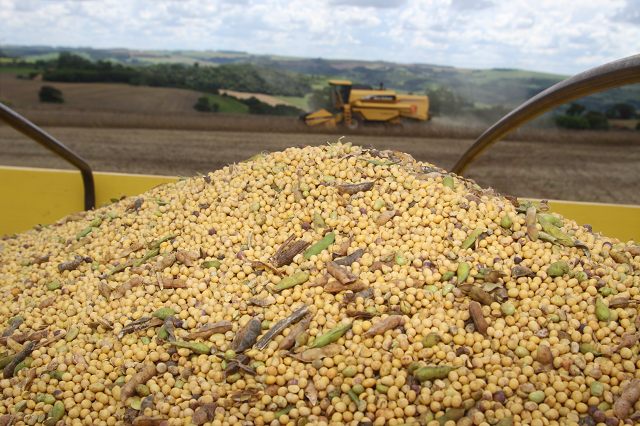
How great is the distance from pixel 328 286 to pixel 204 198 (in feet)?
3.03

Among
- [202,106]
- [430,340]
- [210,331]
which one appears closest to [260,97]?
[202,106]

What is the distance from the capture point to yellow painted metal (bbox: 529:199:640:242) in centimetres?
256

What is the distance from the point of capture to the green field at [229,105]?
527 inches

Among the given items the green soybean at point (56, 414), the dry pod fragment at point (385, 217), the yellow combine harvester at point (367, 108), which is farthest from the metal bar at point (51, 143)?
the yellow combine harvester at point (367, 108)

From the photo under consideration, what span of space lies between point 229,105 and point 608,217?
12766mm

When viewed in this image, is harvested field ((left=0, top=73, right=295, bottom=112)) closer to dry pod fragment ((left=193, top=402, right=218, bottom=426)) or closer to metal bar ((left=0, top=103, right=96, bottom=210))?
metal bar ((left=0, top=103, right=96, bottom=210))

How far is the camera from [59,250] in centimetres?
210

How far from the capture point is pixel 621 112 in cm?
1253

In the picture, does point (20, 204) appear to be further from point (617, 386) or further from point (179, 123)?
point (179, 123)

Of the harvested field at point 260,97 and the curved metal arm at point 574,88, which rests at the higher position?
the harvested field at point 260,97

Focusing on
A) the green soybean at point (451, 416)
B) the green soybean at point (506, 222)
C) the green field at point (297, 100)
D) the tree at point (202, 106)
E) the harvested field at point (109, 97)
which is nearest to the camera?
the green soybean at point (451, 416)

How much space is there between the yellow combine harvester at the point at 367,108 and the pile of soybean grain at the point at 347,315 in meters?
8.57

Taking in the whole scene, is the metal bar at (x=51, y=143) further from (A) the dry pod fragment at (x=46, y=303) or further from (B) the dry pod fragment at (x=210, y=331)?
(B) the dry pod fragment at (x=210, y=331)

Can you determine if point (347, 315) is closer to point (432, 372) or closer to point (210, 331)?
point (432, 372)
